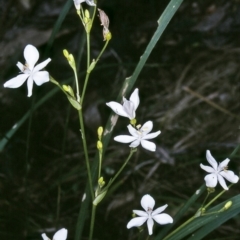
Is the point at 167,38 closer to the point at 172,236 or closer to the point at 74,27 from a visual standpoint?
the point at 74,27

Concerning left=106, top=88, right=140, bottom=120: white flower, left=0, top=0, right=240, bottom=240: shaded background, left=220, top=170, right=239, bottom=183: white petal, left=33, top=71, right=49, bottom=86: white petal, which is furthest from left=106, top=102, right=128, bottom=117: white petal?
left=0, top=0, right=240, bottom=240: shaded background

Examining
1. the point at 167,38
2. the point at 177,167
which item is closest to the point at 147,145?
the point at 177,167

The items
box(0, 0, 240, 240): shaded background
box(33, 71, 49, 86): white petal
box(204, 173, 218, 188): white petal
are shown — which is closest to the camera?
box(33, 71, 49, 86): white petal

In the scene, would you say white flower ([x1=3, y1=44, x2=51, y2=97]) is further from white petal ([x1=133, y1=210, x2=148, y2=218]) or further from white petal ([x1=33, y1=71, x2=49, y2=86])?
white petal ([x1=133, y1=210, x2=148, y2=218])

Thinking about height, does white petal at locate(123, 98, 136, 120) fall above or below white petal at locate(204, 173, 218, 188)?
above

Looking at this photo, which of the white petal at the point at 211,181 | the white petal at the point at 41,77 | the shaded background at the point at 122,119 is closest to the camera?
the white petal at the point at 41,77

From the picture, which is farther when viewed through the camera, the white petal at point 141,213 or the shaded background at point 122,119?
the shaded background at point 122,119

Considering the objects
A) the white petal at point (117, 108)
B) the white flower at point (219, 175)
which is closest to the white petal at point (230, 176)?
the white flower at point (219, 175)

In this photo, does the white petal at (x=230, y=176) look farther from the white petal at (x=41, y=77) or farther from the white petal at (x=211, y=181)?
the white petal at (x=41, y=77)

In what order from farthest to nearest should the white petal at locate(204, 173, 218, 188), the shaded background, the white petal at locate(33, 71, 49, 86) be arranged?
the shaded background → the white petal at locate(204, 173, 218, 188) → the white petal at locate(33, 71, 49, 86)
